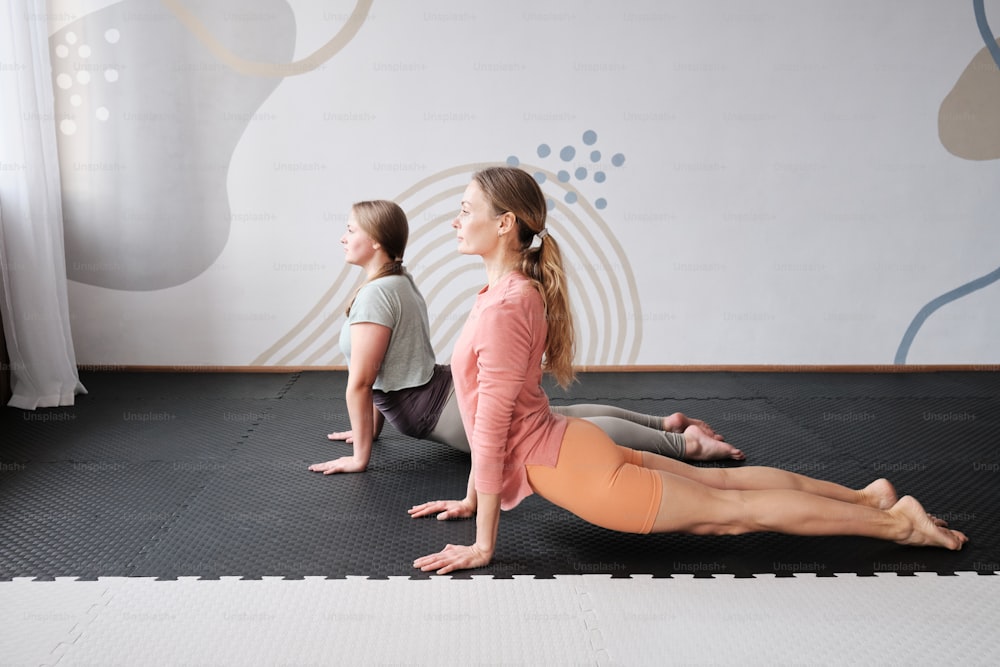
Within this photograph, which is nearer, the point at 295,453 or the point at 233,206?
the point at 295,453

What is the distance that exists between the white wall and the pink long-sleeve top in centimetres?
213

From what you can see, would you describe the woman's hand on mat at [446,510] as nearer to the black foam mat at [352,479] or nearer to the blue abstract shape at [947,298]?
the black foam mat at [352,479]

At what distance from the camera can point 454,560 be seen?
2.08m

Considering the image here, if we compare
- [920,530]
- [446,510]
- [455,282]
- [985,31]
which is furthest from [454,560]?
[985,31]

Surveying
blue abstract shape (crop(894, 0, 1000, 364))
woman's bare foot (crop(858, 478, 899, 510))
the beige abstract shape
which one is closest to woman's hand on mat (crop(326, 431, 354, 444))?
woman's bare foot (crop(858, 478, 899, 510))

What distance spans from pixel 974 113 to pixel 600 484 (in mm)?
3436

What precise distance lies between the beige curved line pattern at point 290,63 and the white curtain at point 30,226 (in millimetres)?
685

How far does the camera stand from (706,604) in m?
1.96

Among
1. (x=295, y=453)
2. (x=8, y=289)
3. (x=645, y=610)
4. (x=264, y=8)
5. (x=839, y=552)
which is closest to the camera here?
(x=645, y=610)

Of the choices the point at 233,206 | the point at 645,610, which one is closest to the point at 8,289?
the point at 233,206

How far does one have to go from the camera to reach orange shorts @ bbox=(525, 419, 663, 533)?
6.71ft

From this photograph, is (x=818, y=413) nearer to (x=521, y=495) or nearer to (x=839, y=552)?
(x=839, y=552)

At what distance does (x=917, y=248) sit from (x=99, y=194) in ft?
13.9

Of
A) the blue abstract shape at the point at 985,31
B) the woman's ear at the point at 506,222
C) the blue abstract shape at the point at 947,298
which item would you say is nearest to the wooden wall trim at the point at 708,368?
the blue abstract shape at the point at 947,298
